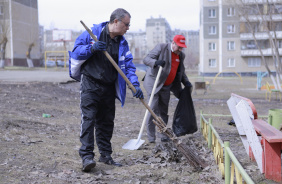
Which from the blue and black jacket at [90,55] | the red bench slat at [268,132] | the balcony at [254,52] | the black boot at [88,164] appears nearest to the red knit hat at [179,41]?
the blue and black jacket at [90,55]

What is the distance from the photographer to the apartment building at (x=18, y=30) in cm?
3300

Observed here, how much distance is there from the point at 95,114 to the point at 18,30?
41303mm

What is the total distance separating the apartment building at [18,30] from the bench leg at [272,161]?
2889cm

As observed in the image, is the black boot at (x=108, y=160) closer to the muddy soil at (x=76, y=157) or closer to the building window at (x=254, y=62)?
the muddy soil at (x=76, y=157)

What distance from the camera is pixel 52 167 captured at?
414 centimetres

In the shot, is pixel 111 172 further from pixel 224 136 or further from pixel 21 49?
pixel 21 49

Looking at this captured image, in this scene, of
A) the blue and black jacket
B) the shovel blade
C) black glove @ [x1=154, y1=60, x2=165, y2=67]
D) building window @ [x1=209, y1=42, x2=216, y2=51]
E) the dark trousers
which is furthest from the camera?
building window @ [x1=209, y1=42, x2=216, y2=51]

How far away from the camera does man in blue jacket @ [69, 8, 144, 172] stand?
412 centimetres

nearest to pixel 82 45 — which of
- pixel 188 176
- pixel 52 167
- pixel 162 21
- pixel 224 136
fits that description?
pixel 52 167

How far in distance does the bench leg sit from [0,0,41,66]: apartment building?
28.9m

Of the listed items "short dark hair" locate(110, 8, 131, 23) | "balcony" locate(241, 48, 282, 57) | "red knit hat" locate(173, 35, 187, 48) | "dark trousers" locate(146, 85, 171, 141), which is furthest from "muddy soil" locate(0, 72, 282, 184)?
"balcony" locate(241, 48, 282, 57)

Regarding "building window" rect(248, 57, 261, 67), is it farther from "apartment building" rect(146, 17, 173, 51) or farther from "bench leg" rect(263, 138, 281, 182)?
"apartment building" rect(146, 17, 173, 51)

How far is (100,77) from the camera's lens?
4.22m

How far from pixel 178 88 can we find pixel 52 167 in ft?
9.74
